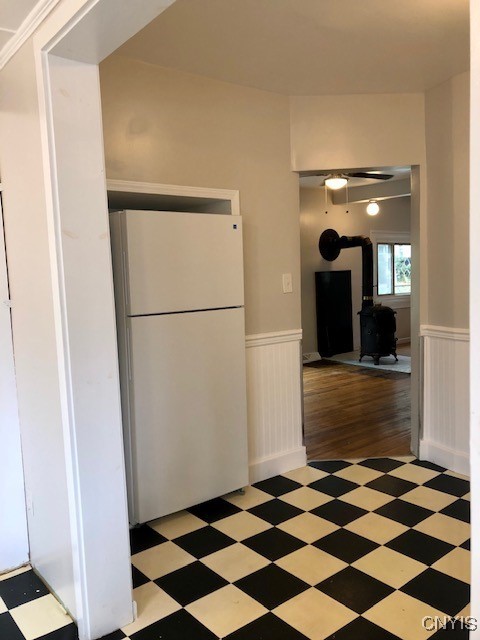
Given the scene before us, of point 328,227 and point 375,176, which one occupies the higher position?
point 375,176

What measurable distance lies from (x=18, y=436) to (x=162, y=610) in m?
0.95

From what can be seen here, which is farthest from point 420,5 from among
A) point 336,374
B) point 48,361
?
point 336,374

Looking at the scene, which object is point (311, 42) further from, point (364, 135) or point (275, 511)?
point (275, 511)

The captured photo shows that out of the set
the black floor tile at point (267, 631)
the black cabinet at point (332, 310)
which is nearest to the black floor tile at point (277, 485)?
the black floor tile at point (267, 631)

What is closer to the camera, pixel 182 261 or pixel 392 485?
pixel 182 261

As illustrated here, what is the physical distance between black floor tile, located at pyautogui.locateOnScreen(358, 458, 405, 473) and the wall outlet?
1.26 meters

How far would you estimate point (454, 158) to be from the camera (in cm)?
302

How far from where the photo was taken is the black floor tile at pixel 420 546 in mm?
2240

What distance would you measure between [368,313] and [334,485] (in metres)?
4.26

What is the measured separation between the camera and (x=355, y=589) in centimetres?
203

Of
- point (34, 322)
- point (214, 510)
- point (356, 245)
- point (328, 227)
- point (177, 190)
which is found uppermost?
point (328, 227)

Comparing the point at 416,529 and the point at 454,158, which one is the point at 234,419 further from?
the point at 454,158

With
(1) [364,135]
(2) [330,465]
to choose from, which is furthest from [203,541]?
(1) [364,135]
